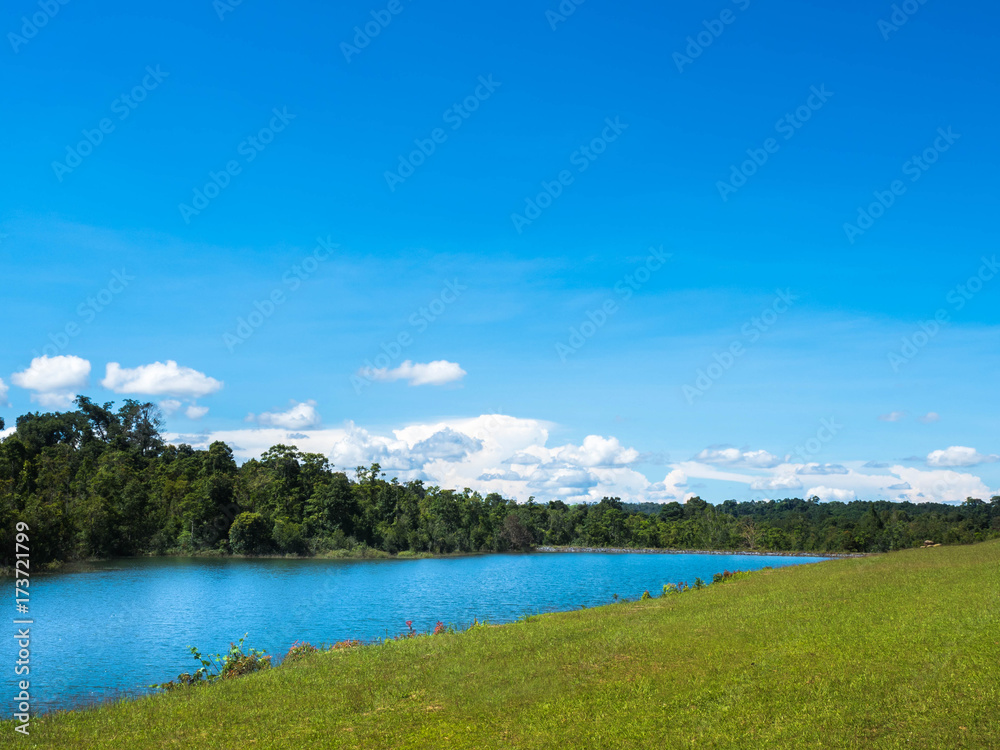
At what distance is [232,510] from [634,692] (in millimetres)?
116792

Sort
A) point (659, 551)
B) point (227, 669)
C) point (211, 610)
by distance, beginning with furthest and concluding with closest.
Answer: point (659, 551)
point (211, 610)
point (227, 669)

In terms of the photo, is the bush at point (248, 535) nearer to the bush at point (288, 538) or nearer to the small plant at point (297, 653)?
the bush at point (288, 538)

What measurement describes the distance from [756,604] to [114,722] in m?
22.0

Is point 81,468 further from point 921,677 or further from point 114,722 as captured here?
point 921,677

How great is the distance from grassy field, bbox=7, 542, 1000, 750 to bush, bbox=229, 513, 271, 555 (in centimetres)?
9794

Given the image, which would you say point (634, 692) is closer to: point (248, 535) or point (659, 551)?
point (248, 535)

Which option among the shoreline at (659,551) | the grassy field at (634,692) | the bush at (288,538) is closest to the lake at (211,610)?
the grassy field at (634,692)

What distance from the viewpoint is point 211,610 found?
4684cm

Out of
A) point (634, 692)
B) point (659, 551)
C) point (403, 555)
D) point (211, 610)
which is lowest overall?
point (659, 551)

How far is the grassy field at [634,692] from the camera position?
41.2 ft

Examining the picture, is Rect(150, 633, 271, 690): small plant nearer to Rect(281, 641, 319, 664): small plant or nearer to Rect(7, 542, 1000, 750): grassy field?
Rect(281, 641, 319, 664): small plant

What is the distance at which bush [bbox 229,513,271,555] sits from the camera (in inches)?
4419

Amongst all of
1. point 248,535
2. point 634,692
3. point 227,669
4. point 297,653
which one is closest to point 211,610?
point 297,653

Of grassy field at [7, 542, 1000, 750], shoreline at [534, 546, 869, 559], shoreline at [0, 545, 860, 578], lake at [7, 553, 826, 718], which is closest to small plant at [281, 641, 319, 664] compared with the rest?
grassy field at [7, 542, 1000, 750]
